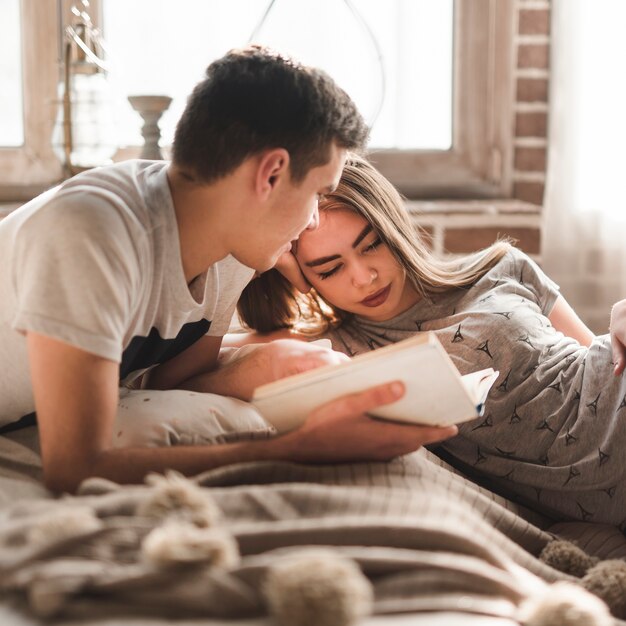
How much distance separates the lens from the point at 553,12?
7.93ft

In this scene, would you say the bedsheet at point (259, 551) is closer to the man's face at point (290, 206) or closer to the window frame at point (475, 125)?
the man's face at point (290, 206)

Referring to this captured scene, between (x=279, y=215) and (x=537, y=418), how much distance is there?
1.83 ft

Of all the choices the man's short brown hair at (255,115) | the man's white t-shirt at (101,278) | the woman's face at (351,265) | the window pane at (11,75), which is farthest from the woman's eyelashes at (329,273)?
the window pane at (11,75)

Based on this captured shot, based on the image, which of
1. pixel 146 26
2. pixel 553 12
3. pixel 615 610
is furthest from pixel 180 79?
pixel 615 610

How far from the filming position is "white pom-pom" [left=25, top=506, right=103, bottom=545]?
816 mm

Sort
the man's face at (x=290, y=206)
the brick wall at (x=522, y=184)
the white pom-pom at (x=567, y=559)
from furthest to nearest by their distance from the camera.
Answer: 1. the brick wall at (x=522, y=184)
2. the man's face at (x=290, y=206)
3. the white pom-pom at (x=567, y=559)

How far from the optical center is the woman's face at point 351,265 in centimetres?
162

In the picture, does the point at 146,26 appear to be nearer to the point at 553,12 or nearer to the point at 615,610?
the point at 553,12

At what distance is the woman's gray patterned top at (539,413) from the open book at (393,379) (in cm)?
39

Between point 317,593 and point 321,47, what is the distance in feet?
6.46

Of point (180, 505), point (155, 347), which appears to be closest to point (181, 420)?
point (155, 347)

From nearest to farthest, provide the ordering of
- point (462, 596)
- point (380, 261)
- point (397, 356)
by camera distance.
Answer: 1. point (462, 596)
2. point (397, 356)
3. point (380, 261)

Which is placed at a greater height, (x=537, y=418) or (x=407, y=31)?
(x=407, y=31)

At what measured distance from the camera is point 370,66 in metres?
2.46
